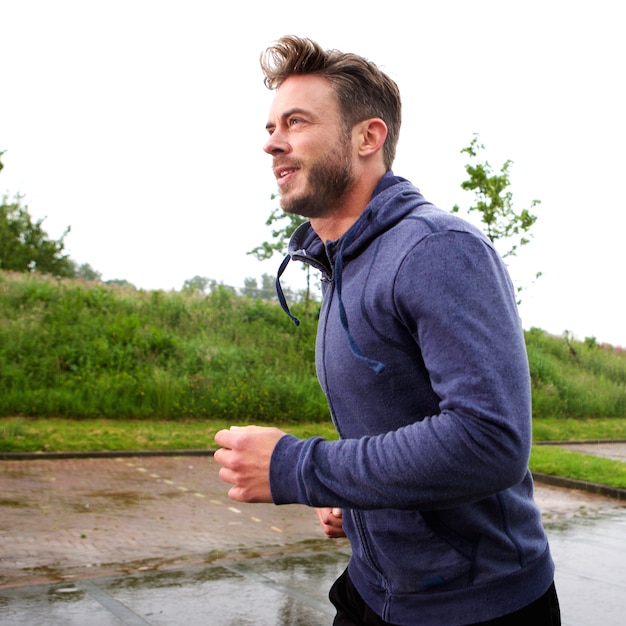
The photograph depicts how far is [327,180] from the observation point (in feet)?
6.13

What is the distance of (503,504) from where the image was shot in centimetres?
162

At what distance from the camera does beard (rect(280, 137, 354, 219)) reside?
1.86 m

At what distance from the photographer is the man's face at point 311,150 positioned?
1.87m

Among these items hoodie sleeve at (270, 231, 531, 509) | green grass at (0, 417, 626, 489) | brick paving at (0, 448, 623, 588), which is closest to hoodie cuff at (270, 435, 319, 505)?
hoodie sleeve at (270, 231, 531, 509)

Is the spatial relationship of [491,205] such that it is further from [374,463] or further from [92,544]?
[374,463]

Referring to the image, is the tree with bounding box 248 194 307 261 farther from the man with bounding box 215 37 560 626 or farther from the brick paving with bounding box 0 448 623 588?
the man with bounding box 215 37 560 626

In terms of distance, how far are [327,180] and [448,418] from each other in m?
0.69

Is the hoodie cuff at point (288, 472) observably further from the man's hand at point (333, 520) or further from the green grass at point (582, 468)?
the green grass at point (582, 468)

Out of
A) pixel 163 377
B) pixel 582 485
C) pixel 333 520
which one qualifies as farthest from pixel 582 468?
pixel 333 520

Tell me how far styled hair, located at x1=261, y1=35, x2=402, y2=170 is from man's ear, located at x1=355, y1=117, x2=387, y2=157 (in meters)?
0.02

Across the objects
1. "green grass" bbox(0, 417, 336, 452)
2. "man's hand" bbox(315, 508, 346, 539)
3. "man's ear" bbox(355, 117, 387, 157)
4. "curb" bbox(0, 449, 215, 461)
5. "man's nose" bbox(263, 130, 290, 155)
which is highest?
"man's ear" bbox(355, 117, 387, 157)

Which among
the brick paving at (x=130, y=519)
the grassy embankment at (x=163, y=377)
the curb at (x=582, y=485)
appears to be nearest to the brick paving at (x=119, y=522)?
the brick paving at (x=130, y=519)

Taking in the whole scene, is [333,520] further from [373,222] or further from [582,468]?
[582,468]

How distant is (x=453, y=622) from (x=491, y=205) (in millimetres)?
20616
